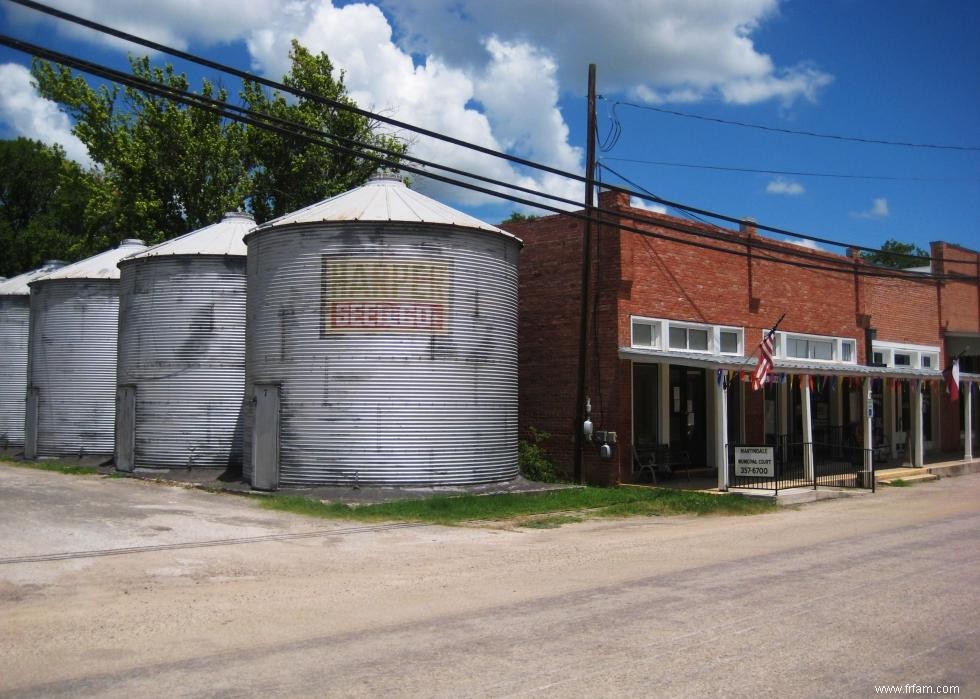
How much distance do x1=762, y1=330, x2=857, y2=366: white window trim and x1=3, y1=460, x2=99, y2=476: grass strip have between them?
19.2 m

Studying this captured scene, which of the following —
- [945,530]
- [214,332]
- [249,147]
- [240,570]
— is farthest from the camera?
[249,147]

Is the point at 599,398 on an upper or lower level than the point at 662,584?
upper

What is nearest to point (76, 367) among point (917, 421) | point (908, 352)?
point (917, 421)

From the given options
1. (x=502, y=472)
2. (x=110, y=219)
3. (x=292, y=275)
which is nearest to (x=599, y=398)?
(x=502, y=472)

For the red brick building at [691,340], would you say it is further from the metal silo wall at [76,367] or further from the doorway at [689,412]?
the metal silo wall at [76,367]

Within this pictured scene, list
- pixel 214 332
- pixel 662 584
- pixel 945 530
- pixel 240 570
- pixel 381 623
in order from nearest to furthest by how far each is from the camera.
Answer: pixel 381 623, pixel 662 584, pixel 240 570, pixel 945 530, pixel 214 332

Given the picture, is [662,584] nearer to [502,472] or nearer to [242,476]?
[502,472]

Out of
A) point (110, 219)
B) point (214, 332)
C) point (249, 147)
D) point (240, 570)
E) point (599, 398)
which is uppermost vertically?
point (249, 147)

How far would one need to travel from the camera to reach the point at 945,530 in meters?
14.6

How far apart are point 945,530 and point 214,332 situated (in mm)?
17243

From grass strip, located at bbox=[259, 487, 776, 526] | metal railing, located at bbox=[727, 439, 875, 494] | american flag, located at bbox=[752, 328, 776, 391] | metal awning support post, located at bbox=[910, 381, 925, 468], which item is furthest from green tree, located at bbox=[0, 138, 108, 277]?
metal awning support post, located at bbox=[910, 381, 925, 468]

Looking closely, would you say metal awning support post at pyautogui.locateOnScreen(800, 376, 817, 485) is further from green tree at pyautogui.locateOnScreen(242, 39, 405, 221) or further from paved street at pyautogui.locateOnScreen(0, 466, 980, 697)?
green tree at pyautogui.locateOnScreen(242, 39, 405, 221)

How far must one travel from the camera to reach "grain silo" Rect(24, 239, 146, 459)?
2734cm

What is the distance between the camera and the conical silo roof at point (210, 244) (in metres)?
23.7
